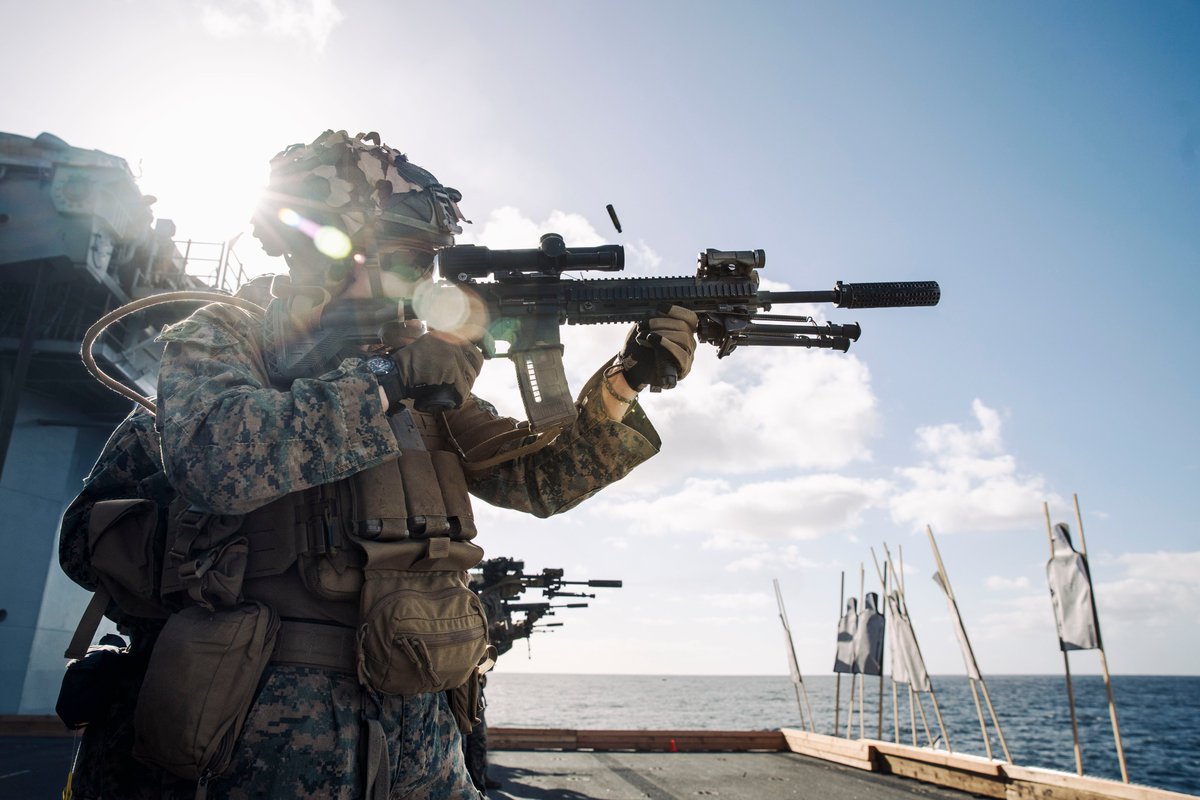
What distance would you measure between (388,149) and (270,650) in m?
2.00

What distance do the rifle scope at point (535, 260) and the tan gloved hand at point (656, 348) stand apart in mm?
309

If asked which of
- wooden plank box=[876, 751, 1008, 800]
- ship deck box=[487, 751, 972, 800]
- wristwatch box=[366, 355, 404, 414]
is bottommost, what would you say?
ship deck box=[487, 751, 972, 800]

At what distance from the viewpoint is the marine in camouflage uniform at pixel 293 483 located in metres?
1.94

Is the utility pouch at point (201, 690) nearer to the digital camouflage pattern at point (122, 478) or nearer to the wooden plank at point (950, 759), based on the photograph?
the digital camouflage pattern at point (122, 478)

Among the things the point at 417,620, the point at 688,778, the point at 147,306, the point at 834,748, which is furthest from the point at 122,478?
the point at 834,748

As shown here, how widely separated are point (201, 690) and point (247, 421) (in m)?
0.71

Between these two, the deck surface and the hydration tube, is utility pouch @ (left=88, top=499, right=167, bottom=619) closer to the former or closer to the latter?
the hydration tube

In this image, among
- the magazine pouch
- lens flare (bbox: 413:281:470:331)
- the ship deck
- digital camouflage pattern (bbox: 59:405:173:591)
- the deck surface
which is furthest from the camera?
the ship deck

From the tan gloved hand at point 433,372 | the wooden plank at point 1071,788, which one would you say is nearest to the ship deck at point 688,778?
the wooden plank at point 1071,788

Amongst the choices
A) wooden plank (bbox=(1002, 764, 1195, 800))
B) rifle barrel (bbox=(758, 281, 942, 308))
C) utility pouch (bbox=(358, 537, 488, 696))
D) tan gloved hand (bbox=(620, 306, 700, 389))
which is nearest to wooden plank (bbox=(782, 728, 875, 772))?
wooden plank (bbox=(1002, 764, 1195, 800))

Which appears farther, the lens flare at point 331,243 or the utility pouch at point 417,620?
the lens flare at point 331,243

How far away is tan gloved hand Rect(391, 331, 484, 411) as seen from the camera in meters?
2.28

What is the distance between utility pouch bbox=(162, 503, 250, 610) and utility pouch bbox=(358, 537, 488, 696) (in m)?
0.37

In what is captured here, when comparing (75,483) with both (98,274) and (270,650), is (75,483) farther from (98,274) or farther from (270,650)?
(270,650)
